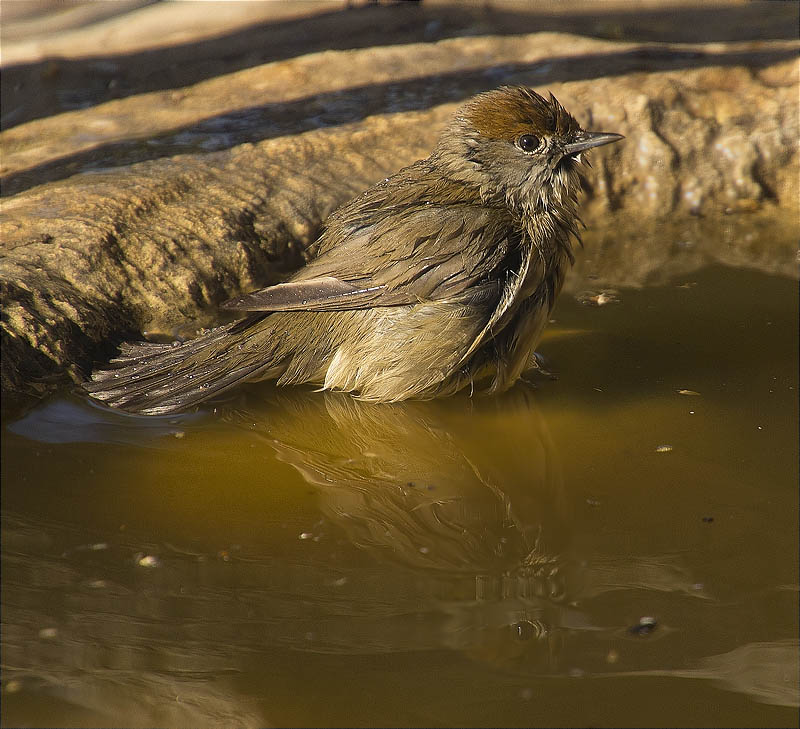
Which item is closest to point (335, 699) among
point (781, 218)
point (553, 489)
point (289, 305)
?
point (553, 489)

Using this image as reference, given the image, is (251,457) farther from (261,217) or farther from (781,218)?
(781,218)

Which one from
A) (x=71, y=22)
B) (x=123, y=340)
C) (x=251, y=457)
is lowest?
(x=251, y=457)

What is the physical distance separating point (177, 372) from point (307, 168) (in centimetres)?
200

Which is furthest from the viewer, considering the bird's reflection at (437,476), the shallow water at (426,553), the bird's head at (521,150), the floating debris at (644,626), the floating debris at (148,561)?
the bird's head at (521,150)

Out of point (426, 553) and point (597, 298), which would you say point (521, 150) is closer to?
point (597, 298)

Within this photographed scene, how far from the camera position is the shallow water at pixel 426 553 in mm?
2555

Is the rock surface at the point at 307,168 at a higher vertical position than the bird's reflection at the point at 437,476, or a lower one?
higher

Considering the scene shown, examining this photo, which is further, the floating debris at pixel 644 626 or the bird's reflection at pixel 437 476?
the bird's reflection at pixel 437 476

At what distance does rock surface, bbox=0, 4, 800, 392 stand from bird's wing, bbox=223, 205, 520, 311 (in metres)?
0.85

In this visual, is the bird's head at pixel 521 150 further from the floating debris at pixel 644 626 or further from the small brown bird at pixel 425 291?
the floating debris at pixel 644 626

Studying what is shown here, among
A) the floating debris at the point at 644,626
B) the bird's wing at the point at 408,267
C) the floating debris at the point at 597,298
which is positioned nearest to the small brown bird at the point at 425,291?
the bird's wing at the point at 408,267

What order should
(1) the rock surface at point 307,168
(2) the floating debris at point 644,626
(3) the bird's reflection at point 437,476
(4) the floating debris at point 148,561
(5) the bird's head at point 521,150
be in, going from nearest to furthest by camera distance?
(2) the floating debris at point 644,626
(4) the floating debris at point 148,561
(3) the bird's reflection at point 437,476
(5) the bird's head at point 521,150
(1) the rock surface at point 307,168

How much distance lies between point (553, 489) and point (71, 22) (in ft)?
25.8

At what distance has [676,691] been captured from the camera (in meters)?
2.56
